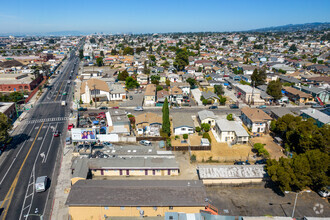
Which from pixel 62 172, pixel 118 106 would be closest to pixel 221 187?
pixel 62 172

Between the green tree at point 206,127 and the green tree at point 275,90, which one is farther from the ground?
the green tree at point 275,90

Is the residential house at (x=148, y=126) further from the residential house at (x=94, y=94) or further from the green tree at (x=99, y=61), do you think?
the green tree at (x=99, y=61)

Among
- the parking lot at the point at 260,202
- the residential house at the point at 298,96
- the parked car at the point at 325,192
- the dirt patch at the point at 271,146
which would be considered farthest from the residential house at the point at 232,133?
the residential house at the point at 298,96

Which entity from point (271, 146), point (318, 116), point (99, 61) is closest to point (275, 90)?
point (318, 116)

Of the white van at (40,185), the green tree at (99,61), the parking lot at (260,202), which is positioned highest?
the green tree at (99,61)

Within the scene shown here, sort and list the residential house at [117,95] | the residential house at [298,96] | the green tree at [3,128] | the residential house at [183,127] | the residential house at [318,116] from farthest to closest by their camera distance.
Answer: the residential house at [117,95] → the residential house at [298,96] → the residential house at [183,127] → the residential house at [318,116] → the green tree at [3,128]

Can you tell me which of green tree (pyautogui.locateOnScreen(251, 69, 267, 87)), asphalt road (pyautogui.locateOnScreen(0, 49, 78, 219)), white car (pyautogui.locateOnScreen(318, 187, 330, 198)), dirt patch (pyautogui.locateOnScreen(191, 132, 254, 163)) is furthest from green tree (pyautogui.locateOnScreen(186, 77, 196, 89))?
white car (pyautogui.locateOnScreen(318, 187, 330, 198))
